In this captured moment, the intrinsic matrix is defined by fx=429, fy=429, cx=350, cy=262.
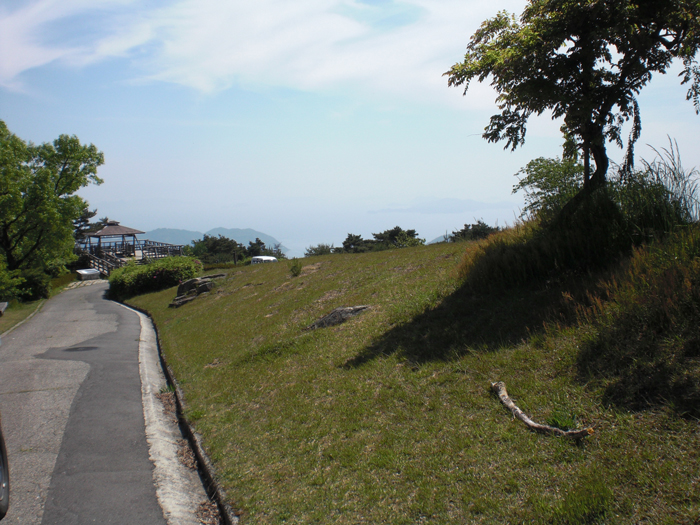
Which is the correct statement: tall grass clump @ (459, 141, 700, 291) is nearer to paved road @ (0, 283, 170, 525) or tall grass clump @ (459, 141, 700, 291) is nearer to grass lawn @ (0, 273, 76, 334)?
paved road @ (0, 283, 170, 525)

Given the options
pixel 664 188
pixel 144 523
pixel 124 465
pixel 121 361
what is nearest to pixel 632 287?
pixel 664 188

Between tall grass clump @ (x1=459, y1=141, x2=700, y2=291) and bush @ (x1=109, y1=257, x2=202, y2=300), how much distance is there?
97.8ft

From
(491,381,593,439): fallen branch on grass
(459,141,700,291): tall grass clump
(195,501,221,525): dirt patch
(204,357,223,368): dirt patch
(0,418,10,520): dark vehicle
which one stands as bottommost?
(195,501,221,525): dirt patch

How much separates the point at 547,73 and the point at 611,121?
1.62 m

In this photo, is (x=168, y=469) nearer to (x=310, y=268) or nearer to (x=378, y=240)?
(x=310, y=268)

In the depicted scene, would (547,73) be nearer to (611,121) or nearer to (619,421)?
(611,121)

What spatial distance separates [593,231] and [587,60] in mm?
3304

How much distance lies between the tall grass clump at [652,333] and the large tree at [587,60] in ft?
10.6

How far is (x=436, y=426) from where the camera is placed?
182 inches

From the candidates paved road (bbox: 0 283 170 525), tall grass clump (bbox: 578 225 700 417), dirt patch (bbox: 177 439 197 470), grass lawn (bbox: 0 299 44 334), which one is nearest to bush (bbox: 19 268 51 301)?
grass lawn (bbox: 0 299 44 334)

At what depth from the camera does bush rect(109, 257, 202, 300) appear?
3369 cm

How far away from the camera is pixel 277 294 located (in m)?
17.1

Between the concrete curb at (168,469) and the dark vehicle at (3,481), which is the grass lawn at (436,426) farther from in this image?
the dark vehicle at (3,481)

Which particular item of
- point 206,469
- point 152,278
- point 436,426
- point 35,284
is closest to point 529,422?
point 436,426
